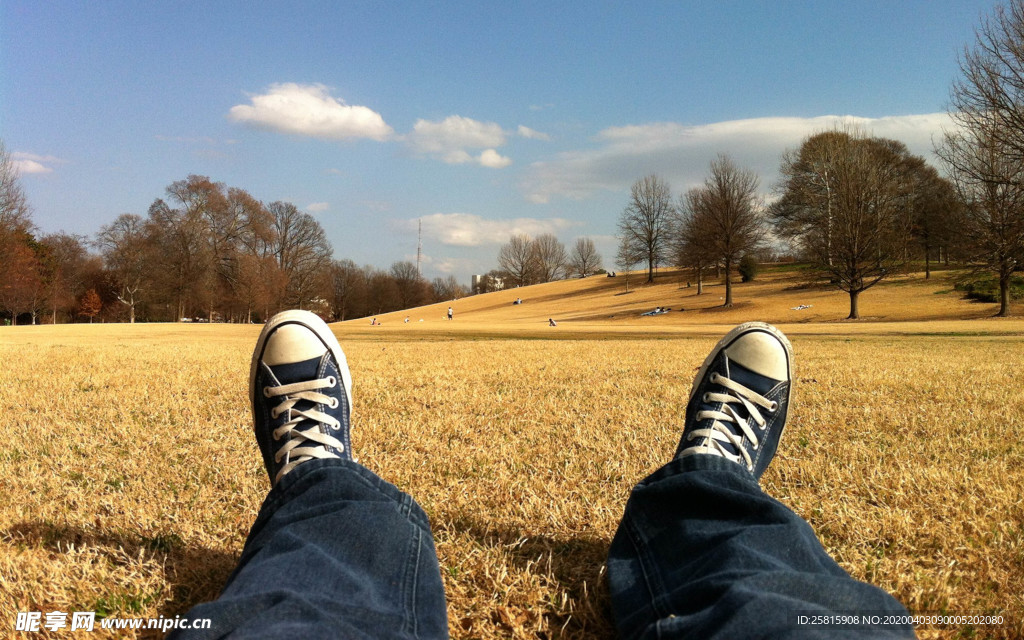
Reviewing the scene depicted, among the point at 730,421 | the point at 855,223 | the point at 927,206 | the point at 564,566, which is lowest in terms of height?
the point at 564,566

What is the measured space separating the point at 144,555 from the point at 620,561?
1419 mm

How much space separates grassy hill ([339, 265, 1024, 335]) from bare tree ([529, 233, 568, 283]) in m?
16.6

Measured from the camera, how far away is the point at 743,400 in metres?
2.15

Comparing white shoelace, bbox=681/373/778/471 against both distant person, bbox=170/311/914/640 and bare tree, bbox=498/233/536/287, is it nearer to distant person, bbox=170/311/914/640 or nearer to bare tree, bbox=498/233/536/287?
distant person, bbox=170/311/914/640

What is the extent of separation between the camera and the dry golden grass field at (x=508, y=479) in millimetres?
1596

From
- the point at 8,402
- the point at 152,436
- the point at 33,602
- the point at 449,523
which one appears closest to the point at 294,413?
the point at 449,523

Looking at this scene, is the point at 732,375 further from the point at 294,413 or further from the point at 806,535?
the point at 294,413

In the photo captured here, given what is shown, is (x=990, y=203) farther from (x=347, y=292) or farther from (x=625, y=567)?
(x=347, y=292)

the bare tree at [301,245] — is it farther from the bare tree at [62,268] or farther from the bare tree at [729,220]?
the bare tree at [729,220]

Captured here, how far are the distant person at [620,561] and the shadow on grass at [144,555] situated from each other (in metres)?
0.31

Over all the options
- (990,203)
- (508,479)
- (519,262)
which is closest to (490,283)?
(519,262)

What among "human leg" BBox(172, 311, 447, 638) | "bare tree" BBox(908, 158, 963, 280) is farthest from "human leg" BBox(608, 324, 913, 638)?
"bare tree" BBox(908, 158, 963, 280)

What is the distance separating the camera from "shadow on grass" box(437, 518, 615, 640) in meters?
1.47

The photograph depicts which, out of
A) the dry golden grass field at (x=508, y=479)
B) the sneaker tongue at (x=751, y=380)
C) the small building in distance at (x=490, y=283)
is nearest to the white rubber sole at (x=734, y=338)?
the sneaker tongue at (x=751, y=380)
